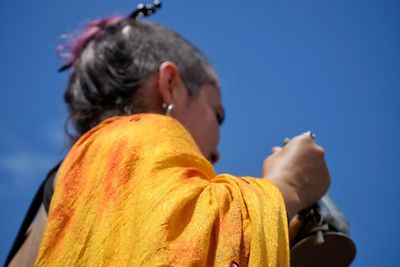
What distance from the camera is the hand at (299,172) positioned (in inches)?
27.3

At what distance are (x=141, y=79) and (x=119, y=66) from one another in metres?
0.07

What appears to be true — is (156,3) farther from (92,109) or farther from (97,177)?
(97,177)

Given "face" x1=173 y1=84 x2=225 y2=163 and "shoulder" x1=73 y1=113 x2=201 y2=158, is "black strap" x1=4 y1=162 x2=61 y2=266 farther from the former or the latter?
"face" x1=173 y1=84 x2=225 y2=163

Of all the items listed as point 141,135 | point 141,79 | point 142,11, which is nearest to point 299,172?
point 141,135

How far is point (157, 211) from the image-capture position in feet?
1.69

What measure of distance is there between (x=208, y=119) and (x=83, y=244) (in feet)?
1.69

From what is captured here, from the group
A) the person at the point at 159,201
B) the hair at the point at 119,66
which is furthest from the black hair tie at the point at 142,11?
→ the person at the point at 159,201

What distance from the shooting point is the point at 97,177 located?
23.6 inches

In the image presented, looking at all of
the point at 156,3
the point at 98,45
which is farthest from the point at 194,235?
the point at 156,3

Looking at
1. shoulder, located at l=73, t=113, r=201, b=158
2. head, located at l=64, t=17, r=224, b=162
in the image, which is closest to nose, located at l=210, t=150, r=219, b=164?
head, located at l=64, t=17, r=224, b=162

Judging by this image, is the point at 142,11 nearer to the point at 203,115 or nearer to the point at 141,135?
the point at 203,115

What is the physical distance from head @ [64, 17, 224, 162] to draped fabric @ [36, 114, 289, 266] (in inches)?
10.7

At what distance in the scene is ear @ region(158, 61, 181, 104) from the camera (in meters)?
0.91

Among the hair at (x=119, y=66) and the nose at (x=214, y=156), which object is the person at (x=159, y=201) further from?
the nose at (x=214, y=156)
